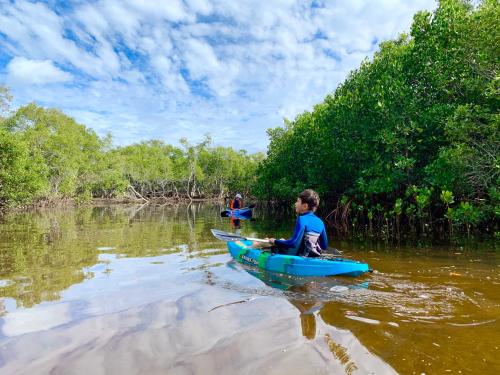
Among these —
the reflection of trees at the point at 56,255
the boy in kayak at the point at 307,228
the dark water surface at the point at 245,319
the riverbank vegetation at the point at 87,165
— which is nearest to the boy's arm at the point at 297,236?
the boy in kayak at the point at 307,228

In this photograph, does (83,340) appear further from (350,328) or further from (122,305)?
(350,328)

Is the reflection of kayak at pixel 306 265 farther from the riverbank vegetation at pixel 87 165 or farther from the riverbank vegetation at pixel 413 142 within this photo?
the riverbank vegetation at pixel 87 165

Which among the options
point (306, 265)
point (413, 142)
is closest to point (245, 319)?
point (306, 265)

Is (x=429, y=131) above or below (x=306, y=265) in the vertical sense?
above

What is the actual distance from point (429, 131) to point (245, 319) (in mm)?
9011

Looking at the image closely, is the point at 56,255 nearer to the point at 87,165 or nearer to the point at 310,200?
the point at 310,200

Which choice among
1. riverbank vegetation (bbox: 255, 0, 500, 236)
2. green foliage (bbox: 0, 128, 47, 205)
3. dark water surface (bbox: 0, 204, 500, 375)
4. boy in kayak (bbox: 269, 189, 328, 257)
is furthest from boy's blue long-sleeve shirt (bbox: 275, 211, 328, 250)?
green foliage (bbox: 0, 128, 47, 205)

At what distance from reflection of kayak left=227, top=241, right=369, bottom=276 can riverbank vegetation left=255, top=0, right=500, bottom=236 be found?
13.4 feet

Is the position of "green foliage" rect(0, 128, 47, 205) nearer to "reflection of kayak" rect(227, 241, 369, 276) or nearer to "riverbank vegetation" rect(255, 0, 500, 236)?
"riverbank vegetation" rect(255, 0, 500, 236)

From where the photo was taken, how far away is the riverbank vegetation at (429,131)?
805cm

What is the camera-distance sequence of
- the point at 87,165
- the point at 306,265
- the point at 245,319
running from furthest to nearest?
the point at 87,165 < the point at 306,265 < the point at 245,319

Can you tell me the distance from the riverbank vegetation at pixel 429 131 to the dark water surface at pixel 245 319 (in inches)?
101

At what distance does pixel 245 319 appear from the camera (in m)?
3.69

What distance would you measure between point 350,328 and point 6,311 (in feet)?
12.2
